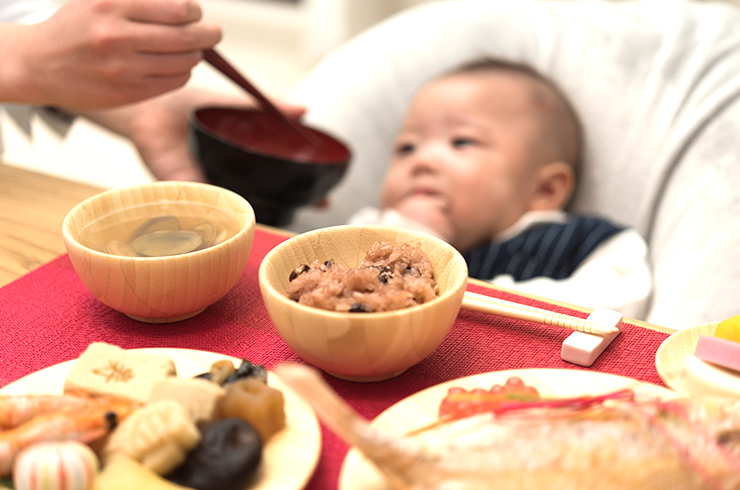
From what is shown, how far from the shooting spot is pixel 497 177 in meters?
1.47

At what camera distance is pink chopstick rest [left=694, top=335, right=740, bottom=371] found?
56 cm

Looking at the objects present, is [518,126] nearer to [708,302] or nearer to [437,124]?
[437,124]

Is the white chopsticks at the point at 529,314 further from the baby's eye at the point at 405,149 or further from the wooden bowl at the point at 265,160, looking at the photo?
the baby's eye at the point at 405,149

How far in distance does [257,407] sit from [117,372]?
0.14 meters

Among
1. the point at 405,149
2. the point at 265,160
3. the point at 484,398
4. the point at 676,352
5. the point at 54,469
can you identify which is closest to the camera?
the point at 54,469

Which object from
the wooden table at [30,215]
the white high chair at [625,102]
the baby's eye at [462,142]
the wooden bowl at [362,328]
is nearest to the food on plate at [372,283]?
the wooden bowl at [362,328]

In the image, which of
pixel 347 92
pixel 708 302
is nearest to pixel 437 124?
pixel 347 92

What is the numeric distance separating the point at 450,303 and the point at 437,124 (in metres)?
1.04

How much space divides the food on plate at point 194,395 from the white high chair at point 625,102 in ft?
2.78

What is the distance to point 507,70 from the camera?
159 centimetres

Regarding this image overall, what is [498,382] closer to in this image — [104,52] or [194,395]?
[194,395]

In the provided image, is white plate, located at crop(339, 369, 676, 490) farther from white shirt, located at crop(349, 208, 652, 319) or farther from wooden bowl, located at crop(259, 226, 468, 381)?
white shirt, located at crop(349, 208, 652, 319)

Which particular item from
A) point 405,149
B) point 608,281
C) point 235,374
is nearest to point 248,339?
point 235,374

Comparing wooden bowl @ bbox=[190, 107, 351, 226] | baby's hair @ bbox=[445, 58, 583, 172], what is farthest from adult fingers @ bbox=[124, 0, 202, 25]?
baby's hair @ bbox=[445, 58, 583, 172]
